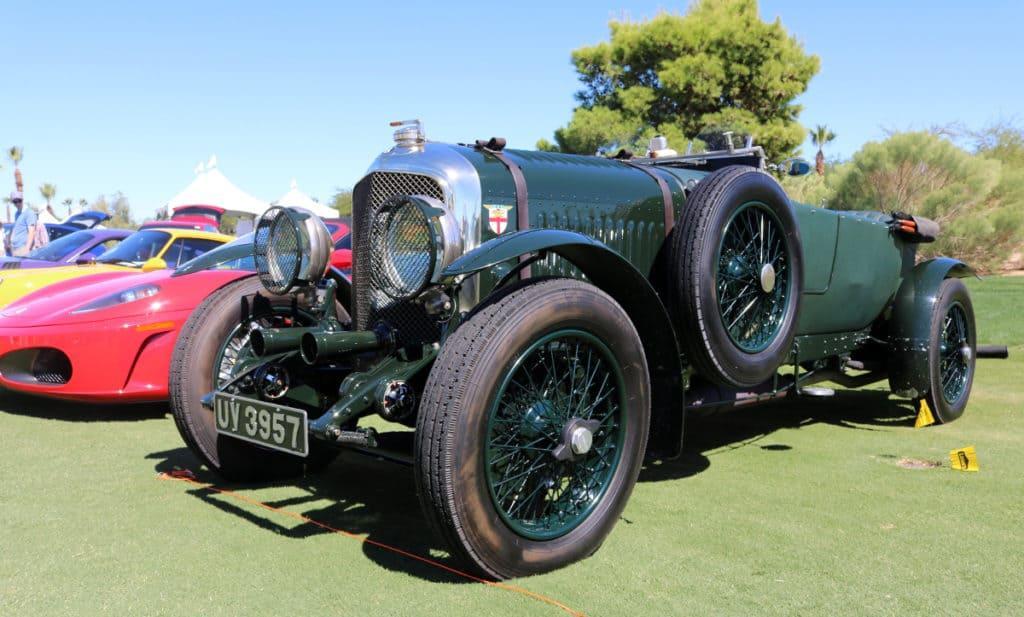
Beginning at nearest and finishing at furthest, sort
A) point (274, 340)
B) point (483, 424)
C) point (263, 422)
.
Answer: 1. point (483, 424)
2. point (263, 422)
3. point (274, 340)

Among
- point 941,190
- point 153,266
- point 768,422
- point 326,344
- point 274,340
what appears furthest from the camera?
Result: point 941,190

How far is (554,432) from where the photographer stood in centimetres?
295

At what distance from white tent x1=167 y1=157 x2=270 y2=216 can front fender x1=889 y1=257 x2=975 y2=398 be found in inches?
984

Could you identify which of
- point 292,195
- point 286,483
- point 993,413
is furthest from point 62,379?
point 292,195

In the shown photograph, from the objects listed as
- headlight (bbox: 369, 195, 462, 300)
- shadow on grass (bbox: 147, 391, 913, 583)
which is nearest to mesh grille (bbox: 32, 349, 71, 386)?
shadow on grass (bbox: 147, 391, 913, 583)

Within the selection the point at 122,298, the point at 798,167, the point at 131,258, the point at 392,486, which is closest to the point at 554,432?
the point at 392,486

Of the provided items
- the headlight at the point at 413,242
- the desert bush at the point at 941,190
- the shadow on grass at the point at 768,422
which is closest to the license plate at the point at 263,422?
the headlight at the point at 413,242

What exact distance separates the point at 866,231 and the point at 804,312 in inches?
38.7

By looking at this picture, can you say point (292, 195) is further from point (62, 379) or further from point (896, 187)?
point (62, 379)

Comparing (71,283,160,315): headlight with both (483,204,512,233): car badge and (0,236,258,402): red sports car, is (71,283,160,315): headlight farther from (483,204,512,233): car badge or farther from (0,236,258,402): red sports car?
(483,204,512,233): car badge

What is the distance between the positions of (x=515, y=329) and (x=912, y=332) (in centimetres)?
370

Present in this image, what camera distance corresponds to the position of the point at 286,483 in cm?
404

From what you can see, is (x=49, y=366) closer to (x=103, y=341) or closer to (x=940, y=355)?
(x=103, y=341)

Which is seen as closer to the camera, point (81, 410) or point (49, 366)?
point (49, 366)
